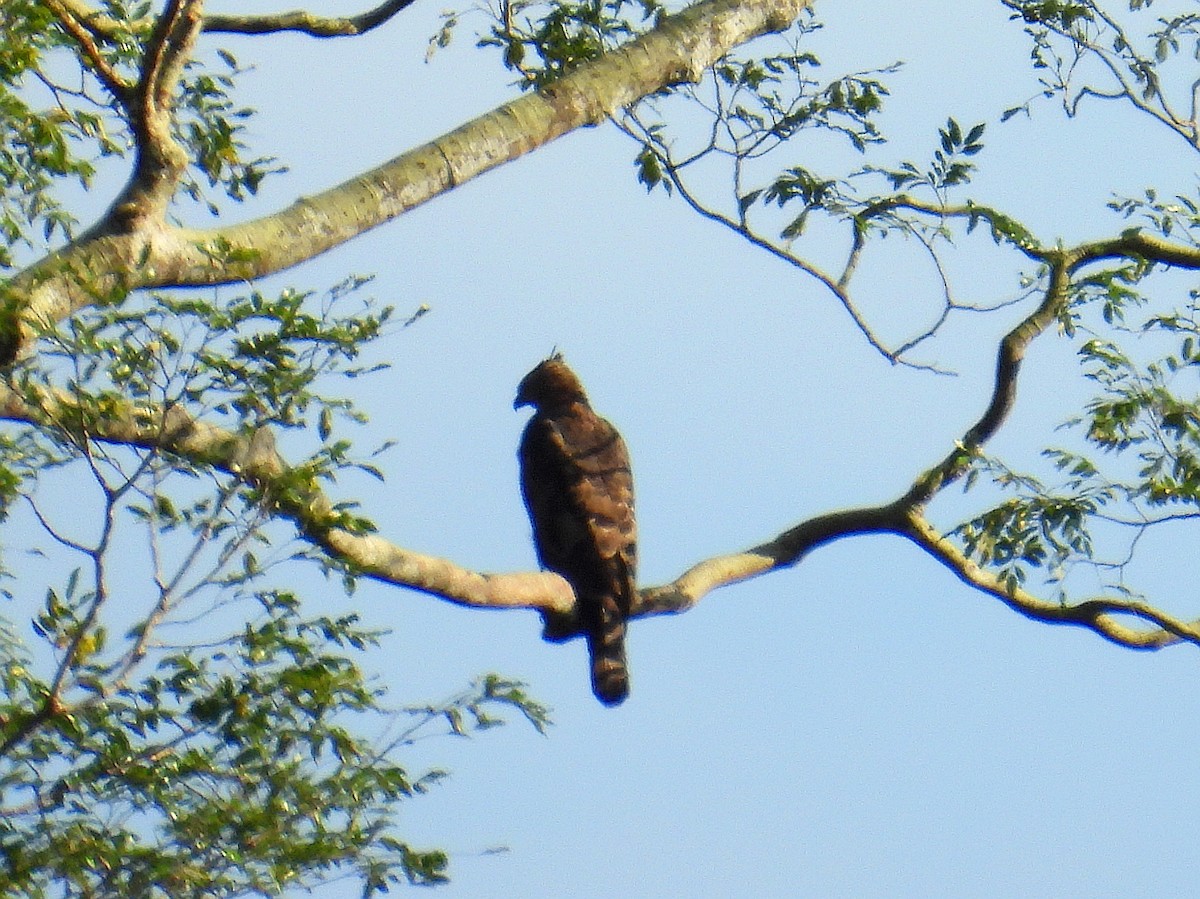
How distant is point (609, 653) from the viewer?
6270mm

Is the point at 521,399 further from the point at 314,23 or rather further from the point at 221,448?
the point at 221,448

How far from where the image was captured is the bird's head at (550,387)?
314 inches

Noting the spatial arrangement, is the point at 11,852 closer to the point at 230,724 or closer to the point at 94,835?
the point at 94,835

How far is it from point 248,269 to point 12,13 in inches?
52.6

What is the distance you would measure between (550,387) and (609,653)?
2.07 metres

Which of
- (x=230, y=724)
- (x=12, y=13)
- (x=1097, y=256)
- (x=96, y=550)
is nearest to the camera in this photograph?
(x=96, y=550)

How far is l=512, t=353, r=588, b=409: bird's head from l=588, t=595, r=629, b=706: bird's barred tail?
1834 millimetres

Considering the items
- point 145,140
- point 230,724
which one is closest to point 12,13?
point 145,140

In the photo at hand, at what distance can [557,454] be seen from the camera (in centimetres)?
721

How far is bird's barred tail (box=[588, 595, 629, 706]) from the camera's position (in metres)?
6.27

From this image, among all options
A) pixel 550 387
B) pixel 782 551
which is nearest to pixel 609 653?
pixel 782 551

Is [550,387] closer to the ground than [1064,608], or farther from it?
farther from it

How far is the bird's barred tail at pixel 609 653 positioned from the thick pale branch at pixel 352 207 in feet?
6.31

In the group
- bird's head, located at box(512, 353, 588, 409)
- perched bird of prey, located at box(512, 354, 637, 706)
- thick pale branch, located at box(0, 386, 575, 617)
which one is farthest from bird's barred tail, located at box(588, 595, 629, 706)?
bird's head, located at box(512, 353, 588, 409)
